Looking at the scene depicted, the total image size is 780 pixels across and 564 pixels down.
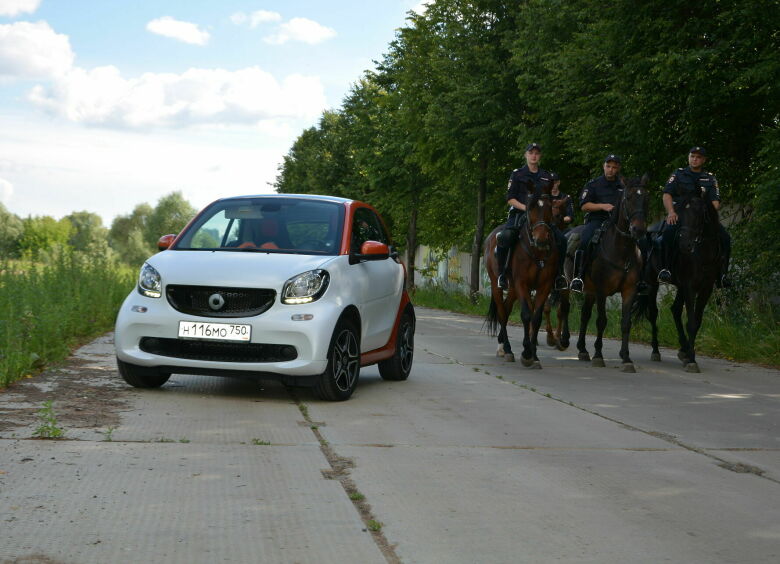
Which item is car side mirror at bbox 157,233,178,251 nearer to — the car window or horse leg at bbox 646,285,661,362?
the car window

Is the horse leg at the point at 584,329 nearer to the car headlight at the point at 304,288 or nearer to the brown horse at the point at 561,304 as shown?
the brown horse at the point at 561,304

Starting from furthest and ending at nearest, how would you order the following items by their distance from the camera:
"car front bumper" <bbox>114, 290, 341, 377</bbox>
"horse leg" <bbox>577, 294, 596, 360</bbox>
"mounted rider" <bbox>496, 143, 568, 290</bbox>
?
"horse leg" <bbox>577, 294, 596, 360</bbox>
"mounted rider" <bbox>496, 143, 568, 290</bbox>
"car front bumper" <bbox>114, 290, 341, 377</bbox>

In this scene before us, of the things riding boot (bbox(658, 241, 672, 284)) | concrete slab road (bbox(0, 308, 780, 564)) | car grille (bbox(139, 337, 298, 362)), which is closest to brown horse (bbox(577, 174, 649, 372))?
riding boot (bbox(658, 241, 672, 284))

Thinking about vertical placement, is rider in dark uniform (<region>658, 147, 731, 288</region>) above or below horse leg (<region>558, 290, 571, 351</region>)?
above

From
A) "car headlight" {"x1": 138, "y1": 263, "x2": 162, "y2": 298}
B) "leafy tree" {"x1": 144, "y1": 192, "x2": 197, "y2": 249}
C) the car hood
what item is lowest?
"car headlight" {"x1": 138, "y1": 263, "x2": 162, "y2": 298}

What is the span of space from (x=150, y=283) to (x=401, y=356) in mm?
3071

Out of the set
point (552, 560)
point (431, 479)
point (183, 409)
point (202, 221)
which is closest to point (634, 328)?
point (202, 221)

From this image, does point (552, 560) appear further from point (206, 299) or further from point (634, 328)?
point (634, 328)

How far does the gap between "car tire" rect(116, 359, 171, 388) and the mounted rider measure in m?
5.58

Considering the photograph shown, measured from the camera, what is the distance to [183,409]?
8.32 meters

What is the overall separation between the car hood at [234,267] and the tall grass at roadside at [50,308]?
1741mm

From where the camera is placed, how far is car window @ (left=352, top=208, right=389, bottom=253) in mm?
10005

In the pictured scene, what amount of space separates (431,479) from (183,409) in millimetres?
3059

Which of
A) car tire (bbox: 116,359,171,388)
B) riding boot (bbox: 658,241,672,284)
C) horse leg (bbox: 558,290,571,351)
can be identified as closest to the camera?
car tire (bbox: 116,359,171,388)
